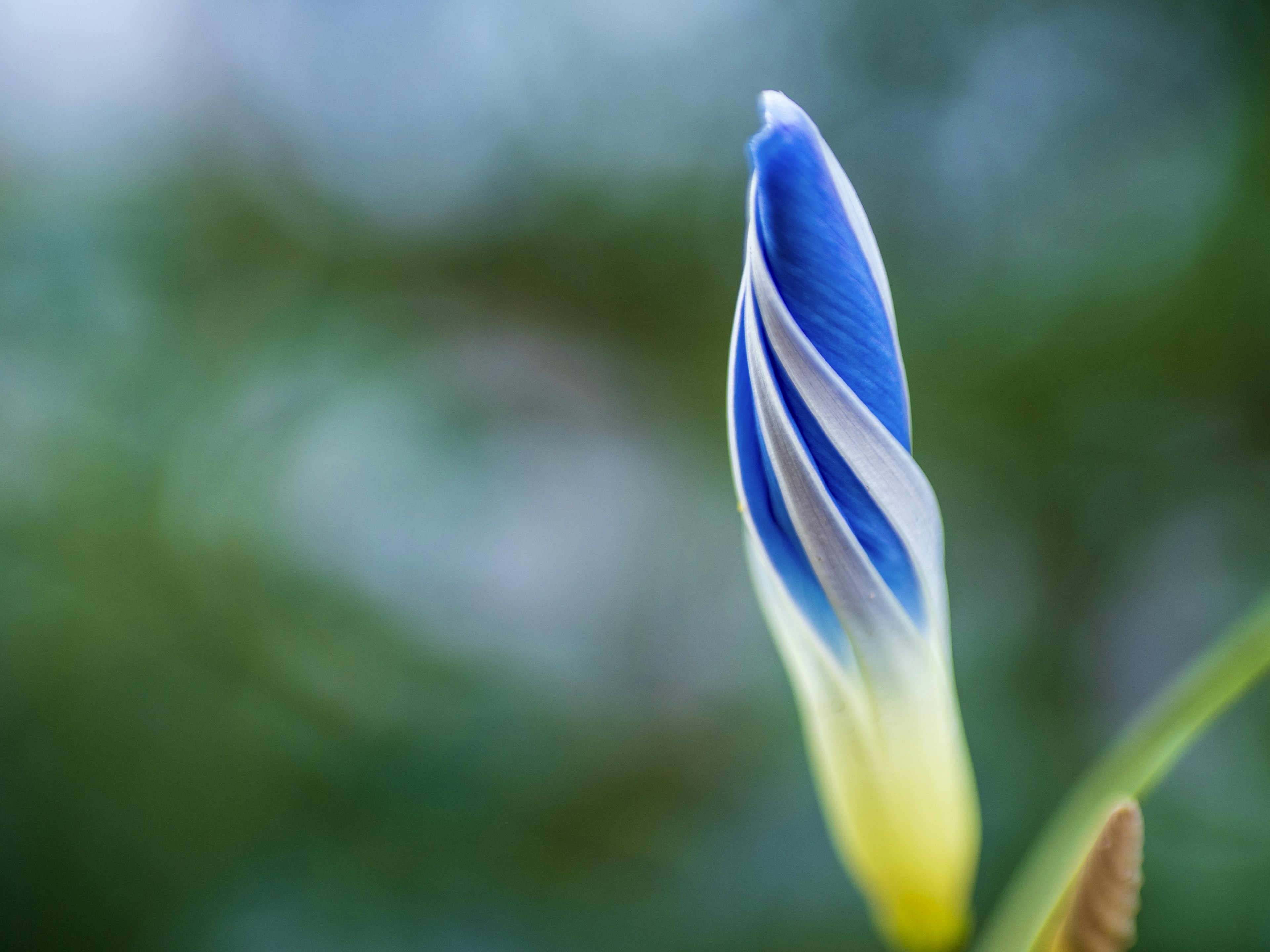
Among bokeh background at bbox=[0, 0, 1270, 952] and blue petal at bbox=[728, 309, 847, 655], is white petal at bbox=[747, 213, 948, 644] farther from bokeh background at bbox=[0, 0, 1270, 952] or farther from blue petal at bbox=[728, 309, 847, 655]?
bokeh background at bbox=[0, 0, 1270, 952]

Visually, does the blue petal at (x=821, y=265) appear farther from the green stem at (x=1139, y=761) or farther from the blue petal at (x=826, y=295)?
the green stem at (x=1139, y=761)

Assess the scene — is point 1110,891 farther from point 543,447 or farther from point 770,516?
point 543,447

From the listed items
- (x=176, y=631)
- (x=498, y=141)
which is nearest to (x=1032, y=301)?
(x=498, y=141)

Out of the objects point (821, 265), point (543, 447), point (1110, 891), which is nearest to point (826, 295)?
point (821, 265)

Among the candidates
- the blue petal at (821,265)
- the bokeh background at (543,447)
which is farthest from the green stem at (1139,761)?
the bokeh background at (543,447)

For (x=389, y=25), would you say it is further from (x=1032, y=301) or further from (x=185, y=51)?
(x=1032, y=301)

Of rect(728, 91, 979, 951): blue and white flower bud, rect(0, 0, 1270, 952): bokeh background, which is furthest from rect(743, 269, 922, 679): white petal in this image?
rect(0, 0, 1270, 952): bokeh background

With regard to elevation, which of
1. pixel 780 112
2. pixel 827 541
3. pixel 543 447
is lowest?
pixel 543 447
